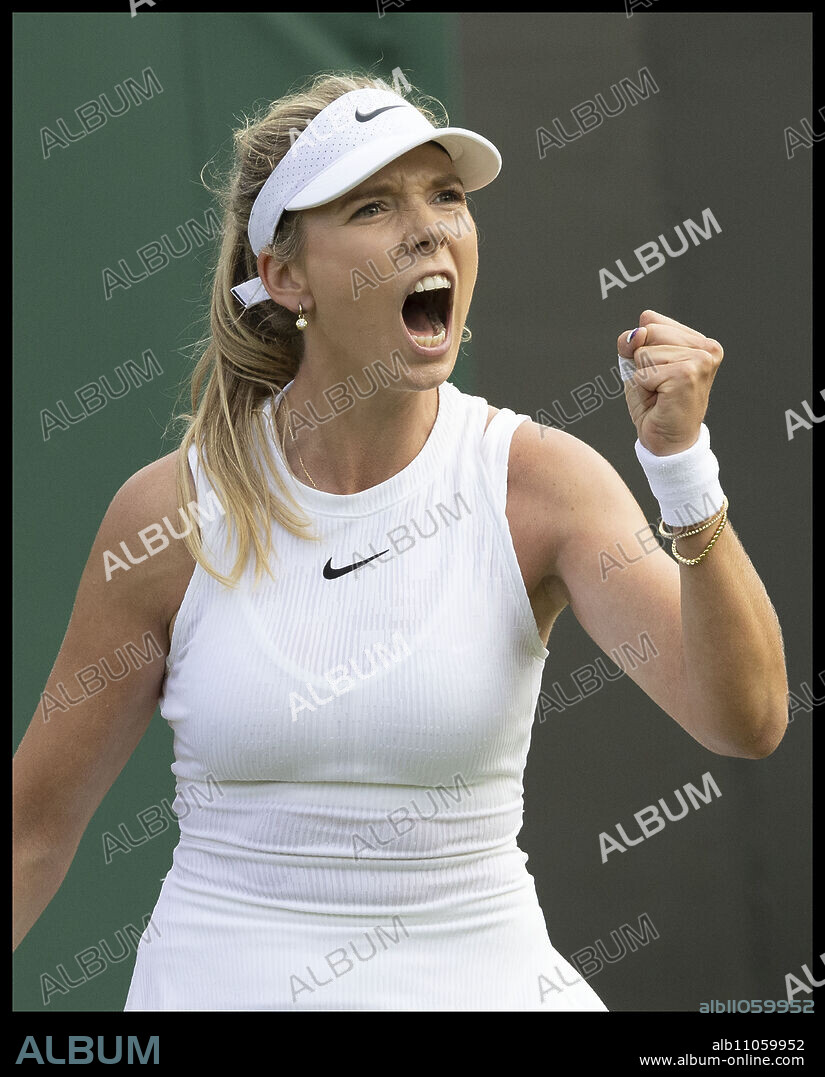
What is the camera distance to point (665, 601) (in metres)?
1.49

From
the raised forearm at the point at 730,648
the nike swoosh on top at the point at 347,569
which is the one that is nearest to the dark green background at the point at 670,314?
the nike swoosh on top at the point at 347,569

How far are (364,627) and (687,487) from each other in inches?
18.4

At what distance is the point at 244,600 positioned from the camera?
1.65 metres

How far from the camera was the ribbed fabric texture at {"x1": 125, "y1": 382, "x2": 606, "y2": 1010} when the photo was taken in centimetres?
153

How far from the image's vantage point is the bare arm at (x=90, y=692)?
5.56ft

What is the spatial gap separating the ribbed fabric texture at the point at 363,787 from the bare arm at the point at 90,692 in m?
0.06

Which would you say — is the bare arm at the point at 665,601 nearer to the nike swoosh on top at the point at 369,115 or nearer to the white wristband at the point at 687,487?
the white wristband at the point at 687,487

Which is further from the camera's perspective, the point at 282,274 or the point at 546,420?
the point at 546,420

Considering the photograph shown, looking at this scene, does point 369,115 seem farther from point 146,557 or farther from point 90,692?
point 90,692

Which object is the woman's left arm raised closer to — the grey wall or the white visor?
the white visor
